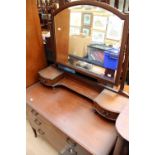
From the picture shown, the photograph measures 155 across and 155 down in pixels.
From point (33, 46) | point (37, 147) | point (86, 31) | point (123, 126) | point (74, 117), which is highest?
point (86, 31)

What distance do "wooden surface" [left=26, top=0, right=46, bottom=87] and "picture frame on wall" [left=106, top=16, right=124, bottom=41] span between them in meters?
0.65

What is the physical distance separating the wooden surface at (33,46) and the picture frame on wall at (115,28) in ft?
→ 2.13

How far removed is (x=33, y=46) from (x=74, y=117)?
0.73 m

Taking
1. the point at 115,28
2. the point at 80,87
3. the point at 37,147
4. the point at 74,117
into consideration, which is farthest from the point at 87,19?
the point at 37,147

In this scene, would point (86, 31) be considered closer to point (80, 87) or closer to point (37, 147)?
point (80, 87)

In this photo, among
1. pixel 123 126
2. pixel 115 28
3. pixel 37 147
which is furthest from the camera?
pixel 37 147

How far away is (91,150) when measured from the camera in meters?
0.82

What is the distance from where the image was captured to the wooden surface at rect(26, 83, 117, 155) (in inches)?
34.2

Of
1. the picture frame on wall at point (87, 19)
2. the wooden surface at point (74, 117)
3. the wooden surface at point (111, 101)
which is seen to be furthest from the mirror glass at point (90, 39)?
the wooden surface at point (74, 117)

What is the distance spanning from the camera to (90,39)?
107 centimetres

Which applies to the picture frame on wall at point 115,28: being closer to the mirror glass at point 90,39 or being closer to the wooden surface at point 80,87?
the mirror glass at point 90,39

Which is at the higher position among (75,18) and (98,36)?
(75,18)
